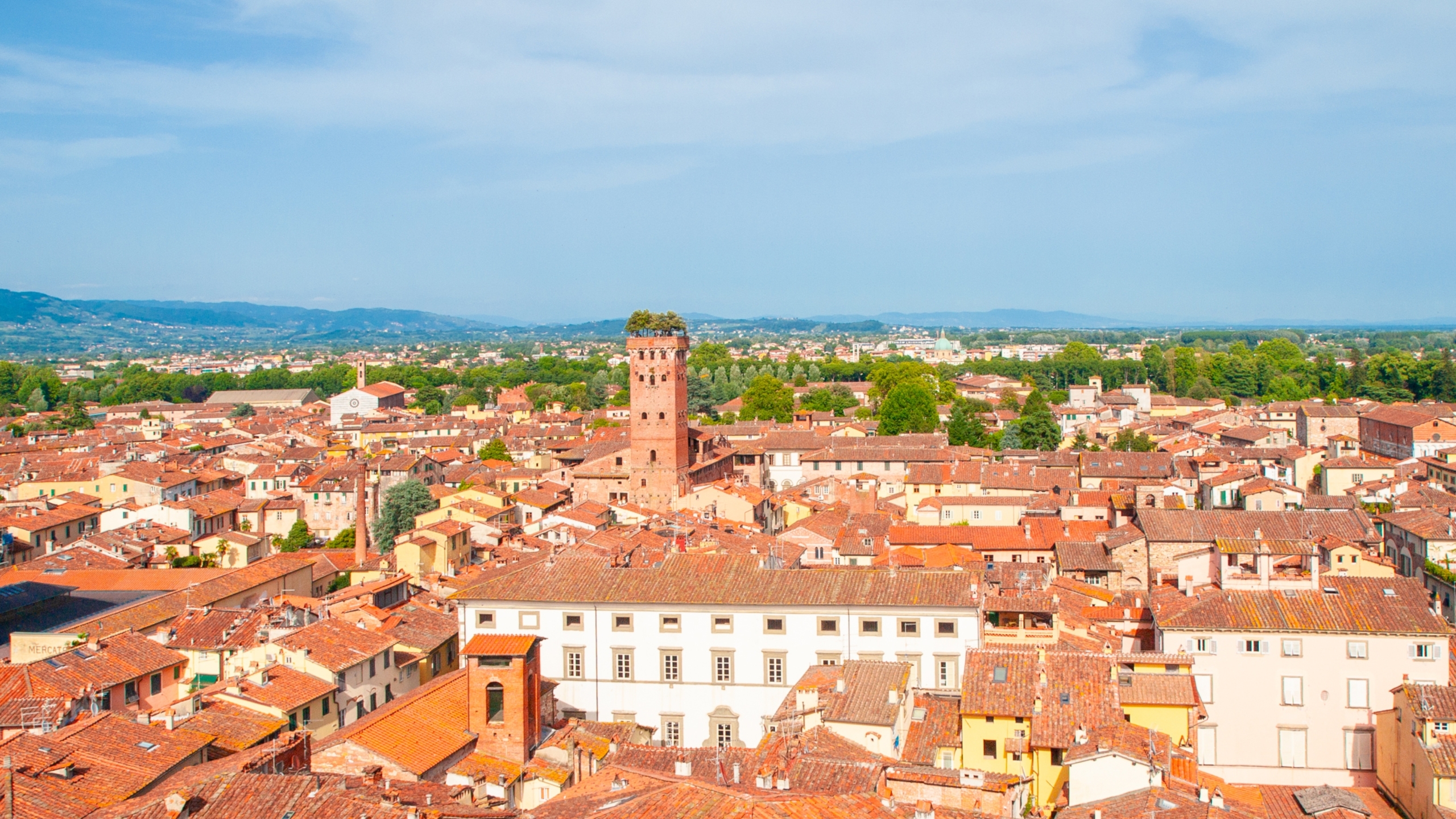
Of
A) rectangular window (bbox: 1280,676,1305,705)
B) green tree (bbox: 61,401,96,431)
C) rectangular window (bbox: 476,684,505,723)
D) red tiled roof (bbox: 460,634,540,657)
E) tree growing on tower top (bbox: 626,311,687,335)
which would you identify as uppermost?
tree growing on tower top (bbox: 626,311,687,335)

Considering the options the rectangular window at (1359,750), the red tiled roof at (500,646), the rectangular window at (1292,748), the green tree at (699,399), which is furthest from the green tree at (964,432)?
the red tiled roof at (500,646)

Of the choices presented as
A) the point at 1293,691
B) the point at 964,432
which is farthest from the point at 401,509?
the point at 1293,691

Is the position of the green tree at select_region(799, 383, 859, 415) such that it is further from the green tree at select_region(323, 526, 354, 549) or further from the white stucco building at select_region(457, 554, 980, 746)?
the white stucco building at select_region(457, 554, 980, 746)

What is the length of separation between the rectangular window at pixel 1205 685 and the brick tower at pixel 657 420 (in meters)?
33.6

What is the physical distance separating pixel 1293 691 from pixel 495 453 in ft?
170

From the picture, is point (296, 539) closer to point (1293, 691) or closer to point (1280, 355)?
point (1293, 691)

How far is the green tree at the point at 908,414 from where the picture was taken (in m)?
73.0

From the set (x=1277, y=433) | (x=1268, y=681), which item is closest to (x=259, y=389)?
(x=1277, y=433)

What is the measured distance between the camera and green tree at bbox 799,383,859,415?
312ft

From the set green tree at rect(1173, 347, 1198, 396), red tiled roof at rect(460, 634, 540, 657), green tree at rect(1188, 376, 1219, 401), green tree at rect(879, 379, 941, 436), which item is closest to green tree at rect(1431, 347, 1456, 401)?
green tree at rect(1188, 376, 1219, 401)

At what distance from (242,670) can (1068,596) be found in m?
18.6

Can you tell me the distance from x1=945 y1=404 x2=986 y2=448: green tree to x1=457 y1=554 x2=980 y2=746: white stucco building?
4296 cm

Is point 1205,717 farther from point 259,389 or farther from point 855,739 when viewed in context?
point 259,389

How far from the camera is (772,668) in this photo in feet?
79.7
